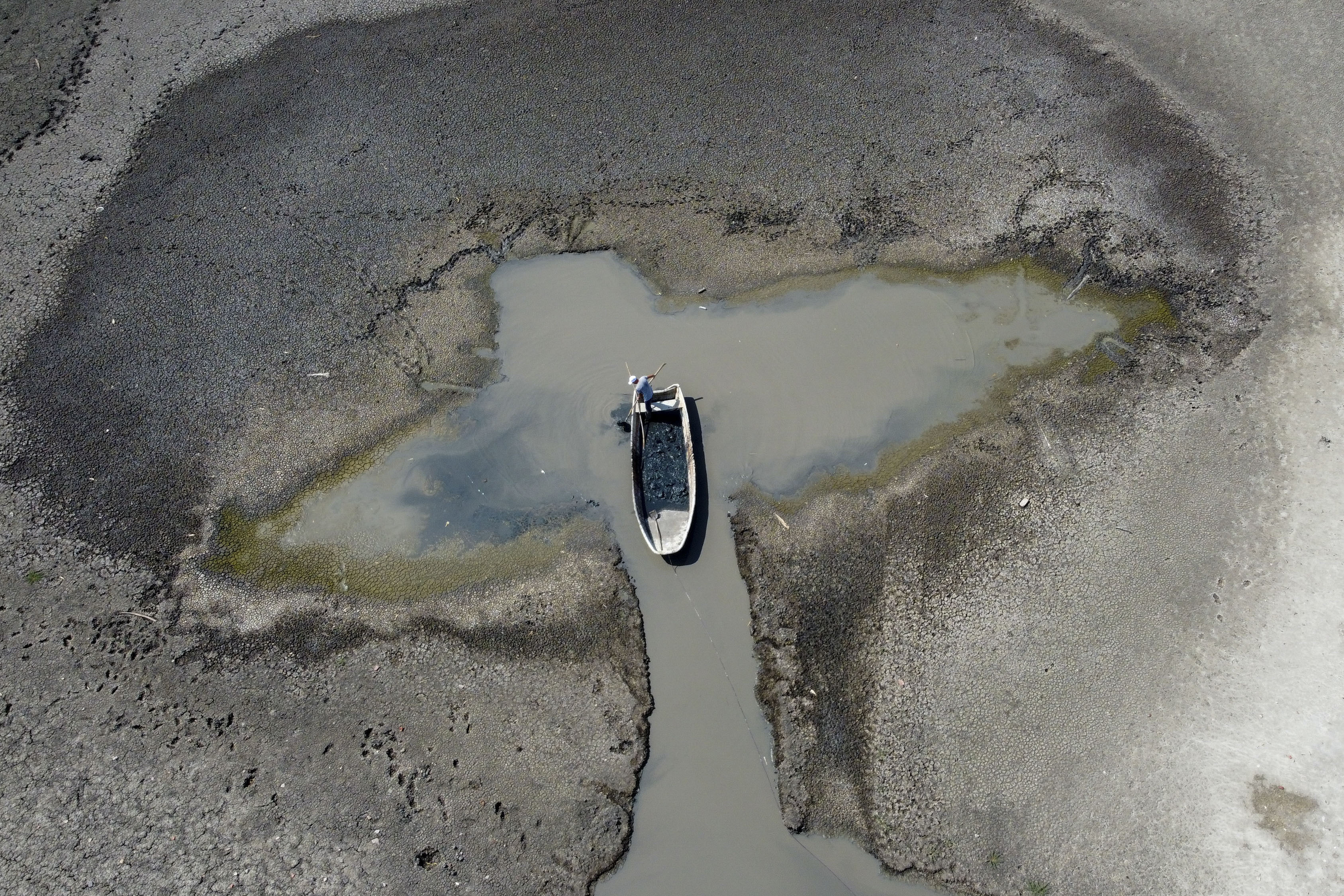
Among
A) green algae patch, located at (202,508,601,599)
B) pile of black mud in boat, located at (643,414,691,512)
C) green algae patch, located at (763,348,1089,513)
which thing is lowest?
green algae patch, located at (202,508,601,599)

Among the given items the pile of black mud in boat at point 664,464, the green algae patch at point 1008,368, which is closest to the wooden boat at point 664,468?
the pile of black mud in boat at point 664,464

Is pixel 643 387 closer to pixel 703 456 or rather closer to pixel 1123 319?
pixel 703 456

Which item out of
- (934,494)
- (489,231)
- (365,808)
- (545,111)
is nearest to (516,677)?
(365,808)

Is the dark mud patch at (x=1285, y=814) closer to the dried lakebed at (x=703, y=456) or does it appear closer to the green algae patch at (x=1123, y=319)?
the dried lakebed at (x=703, y=456)

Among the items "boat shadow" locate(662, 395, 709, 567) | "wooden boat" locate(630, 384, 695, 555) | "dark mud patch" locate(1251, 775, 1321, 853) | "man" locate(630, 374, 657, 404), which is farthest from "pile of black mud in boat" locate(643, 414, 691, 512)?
"dark mud patch" locate(1251, 775, 1321, 853)

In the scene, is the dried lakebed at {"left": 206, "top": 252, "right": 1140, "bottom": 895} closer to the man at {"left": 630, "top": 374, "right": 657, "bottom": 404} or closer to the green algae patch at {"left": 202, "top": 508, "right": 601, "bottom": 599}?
the green algae patch at {"left": 202, "top": 508, "right": 601, "bottom": 599}

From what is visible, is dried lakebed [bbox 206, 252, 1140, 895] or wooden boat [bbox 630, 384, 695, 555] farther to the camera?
wooden boat [bbox 630, 384, 695, 555]
